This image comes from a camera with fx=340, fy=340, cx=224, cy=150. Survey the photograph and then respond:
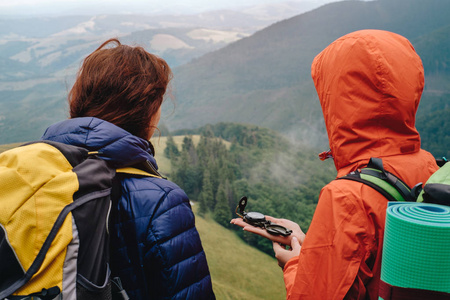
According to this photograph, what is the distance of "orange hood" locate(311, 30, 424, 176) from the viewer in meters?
2.08

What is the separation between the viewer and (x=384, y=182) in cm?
187

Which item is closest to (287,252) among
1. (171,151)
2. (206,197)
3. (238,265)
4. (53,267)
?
(53,267)

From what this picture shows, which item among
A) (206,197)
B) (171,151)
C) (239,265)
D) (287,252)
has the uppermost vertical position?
(287,252)

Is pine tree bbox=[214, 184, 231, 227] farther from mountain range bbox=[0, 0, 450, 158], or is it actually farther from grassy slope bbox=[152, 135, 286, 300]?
mountain range bbox=[0, 0, 450, 158]

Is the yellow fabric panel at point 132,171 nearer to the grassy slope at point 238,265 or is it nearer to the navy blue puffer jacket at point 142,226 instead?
the navy blue puffer jacket at point 142,226

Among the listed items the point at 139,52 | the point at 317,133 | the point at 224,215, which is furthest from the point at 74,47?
the point at 139,52

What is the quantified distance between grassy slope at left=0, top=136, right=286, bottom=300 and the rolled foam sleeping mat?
32166mm

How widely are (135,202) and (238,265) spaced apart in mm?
37609

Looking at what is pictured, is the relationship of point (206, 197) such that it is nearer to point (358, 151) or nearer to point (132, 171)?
point (358, 151)

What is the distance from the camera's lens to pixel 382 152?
2.10 metres

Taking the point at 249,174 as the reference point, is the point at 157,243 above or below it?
above

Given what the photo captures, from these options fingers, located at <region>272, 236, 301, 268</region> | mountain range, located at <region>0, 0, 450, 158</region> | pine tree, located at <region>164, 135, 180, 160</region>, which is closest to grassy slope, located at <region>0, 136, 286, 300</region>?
pine tree, located at <region>164, 135, 180, 160</region>

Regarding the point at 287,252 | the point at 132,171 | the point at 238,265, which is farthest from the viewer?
the point at 238,265

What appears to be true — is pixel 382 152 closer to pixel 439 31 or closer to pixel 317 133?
pixel 317 133
